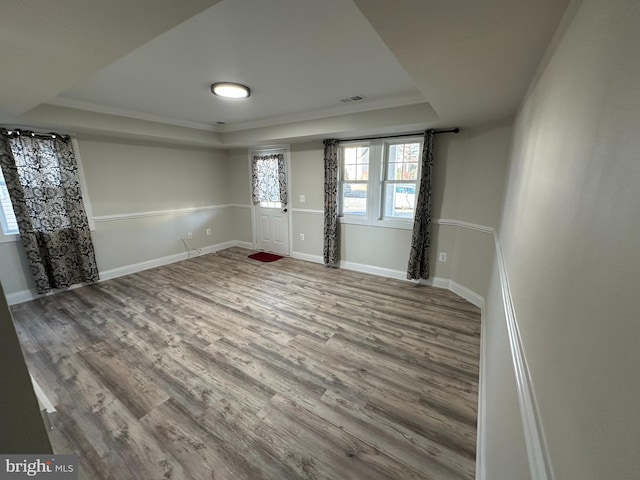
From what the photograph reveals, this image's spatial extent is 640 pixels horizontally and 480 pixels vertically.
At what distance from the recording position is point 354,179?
4.18 m

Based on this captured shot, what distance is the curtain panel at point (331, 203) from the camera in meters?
4.12

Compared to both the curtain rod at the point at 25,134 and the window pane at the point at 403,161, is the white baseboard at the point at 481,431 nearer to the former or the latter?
the window pane at the point at 403,161

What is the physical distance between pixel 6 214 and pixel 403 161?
5.07 meters

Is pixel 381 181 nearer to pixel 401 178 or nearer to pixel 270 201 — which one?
pixel 401 178

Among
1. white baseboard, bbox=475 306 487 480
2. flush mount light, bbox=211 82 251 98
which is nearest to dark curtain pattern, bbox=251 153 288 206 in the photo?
flush mount light, bbox=211 82 251 98

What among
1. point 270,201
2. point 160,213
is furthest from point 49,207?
point 270,201

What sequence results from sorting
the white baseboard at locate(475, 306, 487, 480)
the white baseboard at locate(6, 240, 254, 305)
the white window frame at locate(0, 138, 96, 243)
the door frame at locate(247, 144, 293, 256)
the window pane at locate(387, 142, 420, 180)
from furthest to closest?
the door frame at locate(247, 144, 293, 256) < the window pane at locate(387, 142, 420, 180) < the white window frame at locate(0, 138, 96, 243) < the white baseboard at locate(6, 240, 254, 305) < the white baseboard at locate(475, 306, 487, 480)

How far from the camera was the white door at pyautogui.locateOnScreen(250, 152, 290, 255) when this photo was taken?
496 centimetres

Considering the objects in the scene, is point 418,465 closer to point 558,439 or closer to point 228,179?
point 558,439

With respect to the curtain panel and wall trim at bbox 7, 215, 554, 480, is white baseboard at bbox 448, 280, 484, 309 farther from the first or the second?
the curtain panel

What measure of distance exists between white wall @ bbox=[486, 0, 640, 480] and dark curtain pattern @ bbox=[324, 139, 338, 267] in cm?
341

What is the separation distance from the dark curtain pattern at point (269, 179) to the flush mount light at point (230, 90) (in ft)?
6.89

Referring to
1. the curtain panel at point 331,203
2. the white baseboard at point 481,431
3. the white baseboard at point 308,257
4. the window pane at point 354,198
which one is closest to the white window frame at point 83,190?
the white baseboard at point 308,257

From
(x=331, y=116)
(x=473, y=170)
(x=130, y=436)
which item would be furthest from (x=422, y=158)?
(x=130, y=436)
